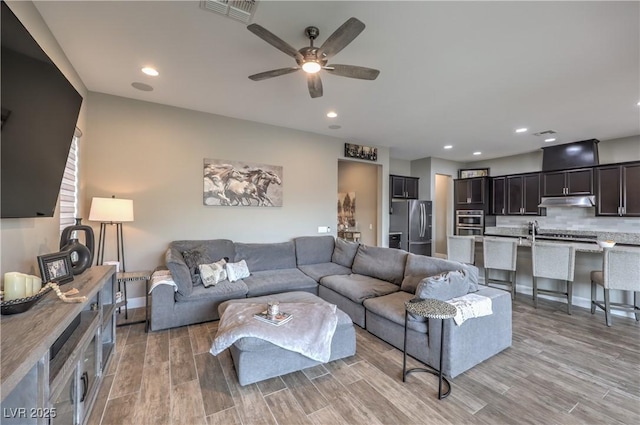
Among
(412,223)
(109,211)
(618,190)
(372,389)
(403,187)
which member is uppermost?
(403,187)

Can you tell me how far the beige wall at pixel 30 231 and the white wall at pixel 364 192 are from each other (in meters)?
5.08

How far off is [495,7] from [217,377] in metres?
3.58

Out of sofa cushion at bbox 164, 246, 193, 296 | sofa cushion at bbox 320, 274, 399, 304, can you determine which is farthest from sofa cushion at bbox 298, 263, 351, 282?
sofa cushion at bbox 164, 246, 193, 296

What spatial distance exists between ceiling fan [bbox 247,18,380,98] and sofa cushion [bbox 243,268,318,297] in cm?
243

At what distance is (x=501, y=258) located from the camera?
4359mm

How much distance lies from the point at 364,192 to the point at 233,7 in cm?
534

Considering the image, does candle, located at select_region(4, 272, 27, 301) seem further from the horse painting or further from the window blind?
the horse painting

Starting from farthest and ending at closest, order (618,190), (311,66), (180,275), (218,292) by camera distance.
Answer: (618,190) → (218,292) → (180,275) → (311,66)

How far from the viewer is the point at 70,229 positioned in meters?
2.24

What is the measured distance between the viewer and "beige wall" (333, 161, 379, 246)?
6.51m

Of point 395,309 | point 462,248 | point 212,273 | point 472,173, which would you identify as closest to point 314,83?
point 395,309

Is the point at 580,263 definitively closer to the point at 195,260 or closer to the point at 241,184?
the point at 241,184

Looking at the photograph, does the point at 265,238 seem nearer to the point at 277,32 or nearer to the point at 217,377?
the point at 217,377

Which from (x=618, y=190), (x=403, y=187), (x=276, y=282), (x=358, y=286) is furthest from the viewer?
(x=403, y=187)
